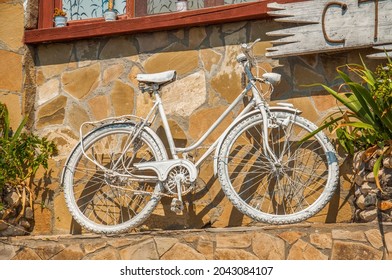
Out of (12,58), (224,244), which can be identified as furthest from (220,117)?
(12,58)

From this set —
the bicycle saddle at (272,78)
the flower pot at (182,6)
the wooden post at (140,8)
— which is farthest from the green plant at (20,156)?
the bicycle saddle at (272,78)

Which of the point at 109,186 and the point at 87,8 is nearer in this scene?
the point at 109,186

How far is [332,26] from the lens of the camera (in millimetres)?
8086

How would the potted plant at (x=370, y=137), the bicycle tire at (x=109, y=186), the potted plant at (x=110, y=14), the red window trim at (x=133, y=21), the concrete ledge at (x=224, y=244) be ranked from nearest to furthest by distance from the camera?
1. the concrete ledge at (x=224, y=244)
2. the potted plant at (x=370, y=137)
3. the bicycle tire at (x=109, y=186)
4. the red window trim at (x=133, y=21)
5. the potted plant at (x=110, y=14)

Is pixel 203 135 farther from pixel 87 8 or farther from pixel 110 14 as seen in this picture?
pixel 87 8

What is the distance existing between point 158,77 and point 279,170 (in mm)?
1169

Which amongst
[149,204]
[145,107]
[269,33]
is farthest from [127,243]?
[269,33]

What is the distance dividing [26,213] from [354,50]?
2.95 meters

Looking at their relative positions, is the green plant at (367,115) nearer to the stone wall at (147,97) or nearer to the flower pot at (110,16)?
the stone wall at (147,97)

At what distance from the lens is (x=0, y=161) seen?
870 centimetres

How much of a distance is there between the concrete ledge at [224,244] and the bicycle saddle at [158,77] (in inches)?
45.6

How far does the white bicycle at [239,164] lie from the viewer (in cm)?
786

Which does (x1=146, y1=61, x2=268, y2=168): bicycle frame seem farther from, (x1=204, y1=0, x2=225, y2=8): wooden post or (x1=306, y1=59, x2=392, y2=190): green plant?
(x1=204, y1=0, x2=225, y2=8): wooden post

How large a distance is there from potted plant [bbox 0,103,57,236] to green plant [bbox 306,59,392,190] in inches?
96.1
